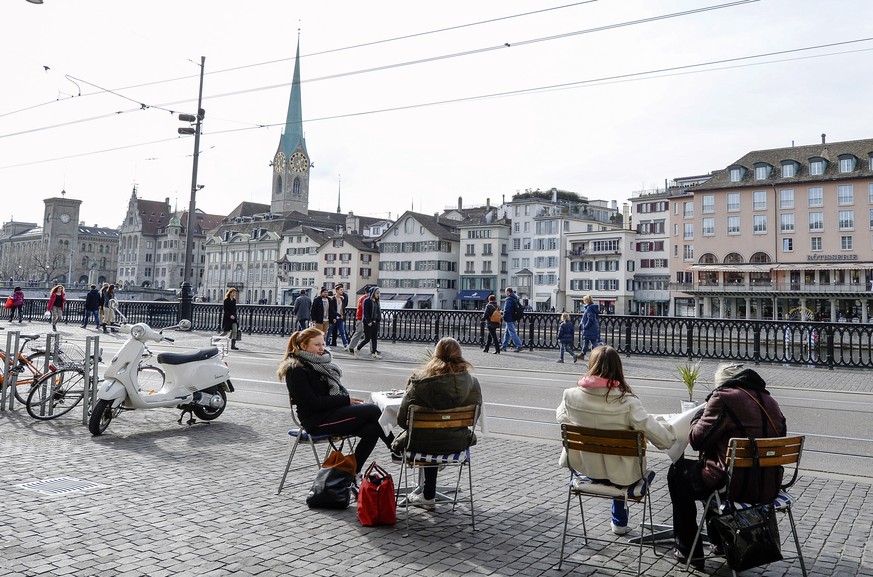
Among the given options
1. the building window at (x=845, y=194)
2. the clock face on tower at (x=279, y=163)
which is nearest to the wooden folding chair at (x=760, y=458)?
the building window at (x=845, y=194)

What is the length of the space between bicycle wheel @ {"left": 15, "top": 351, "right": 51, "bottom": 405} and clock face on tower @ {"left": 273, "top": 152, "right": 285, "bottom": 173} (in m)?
133

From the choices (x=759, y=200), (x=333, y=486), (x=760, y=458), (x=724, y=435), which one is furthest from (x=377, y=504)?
(x=759, y=200)

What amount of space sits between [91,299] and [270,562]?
2948cm

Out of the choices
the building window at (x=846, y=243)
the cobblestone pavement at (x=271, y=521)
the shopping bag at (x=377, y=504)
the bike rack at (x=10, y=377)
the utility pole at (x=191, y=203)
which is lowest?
the cobblestone pavement at (x=271, y=521)

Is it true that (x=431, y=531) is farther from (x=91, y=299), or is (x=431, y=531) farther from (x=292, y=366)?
(x=91, y=299)

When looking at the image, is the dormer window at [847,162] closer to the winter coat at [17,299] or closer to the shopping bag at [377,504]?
the winter coat at [17,299]

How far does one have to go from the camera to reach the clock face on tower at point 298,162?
139500mm

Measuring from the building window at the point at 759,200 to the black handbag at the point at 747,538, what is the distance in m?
81.5

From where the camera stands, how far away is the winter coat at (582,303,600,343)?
20.0 meters

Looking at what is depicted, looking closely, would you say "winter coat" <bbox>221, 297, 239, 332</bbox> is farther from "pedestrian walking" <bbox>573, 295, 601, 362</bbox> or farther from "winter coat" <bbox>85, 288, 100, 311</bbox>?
"winter coat" <bbox>85, 288, 100, 311</bbox>

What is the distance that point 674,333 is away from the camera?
851 inches

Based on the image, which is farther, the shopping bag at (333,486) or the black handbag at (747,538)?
the shopping bag at (333,486)

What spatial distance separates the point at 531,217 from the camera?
96.9 meters

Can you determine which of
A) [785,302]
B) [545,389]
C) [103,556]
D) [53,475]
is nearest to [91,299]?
[545,389]
